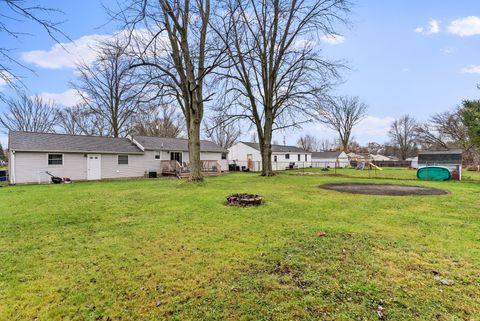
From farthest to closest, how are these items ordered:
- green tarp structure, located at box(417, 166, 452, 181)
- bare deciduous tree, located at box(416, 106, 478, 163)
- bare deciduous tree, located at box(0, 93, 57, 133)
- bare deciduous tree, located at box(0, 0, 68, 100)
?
bare deciduous tree, located at box(416, 106, 478, 163) < bare deciduous tree, located at box(0, 93, 57, 133) < green tarp structure, located at box(417, 166, 452, 181) < bare deciduous tree, located at box(0, 0, 68, 100)

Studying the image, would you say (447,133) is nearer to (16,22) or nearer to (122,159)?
(122,159)

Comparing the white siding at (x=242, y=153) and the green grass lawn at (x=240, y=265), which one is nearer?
the green grass lawn at (x=240, y=265)

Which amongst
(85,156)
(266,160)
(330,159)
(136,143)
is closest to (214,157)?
(136,143)

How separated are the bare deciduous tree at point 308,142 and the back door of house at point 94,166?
57020mm

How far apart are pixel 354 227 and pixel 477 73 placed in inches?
911

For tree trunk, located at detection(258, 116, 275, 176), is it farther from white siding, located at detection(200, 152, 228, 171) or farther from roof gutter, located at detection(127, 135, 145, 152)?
roof gutter, located at detection(127, 135, 145, 152)

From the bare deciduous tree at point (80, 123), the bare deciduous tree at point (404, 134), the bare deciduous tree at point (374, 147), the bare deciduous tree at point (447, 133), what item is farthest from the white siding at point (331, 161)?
the bare deciduous tree at point (80, 123)

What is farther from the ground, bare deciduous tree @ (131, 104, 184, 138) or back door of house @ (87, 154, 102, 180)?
bare deciduous tree @ (131, 104, 184, 138)

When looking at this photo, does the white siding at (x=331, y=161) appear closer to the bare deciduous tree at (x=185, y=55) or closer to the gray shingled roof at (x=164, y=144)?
the gray shingled roof at (x=164, y=144)

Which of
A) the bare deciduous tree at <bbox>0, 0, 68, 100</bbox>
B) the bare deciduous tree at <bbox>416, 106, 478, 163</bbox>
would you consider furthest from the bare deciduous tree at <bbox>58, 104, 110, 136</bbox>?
the bare deciduous tree at <bbox>416, 106, 478, 163</bbox>

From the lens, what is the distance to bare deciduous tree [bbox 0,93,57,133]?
104 ft

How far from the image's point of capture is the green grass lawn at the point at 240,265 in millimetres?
2662

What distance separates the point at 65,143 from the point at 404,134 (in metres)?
64.0

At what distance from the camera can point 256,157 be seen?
113 feet
